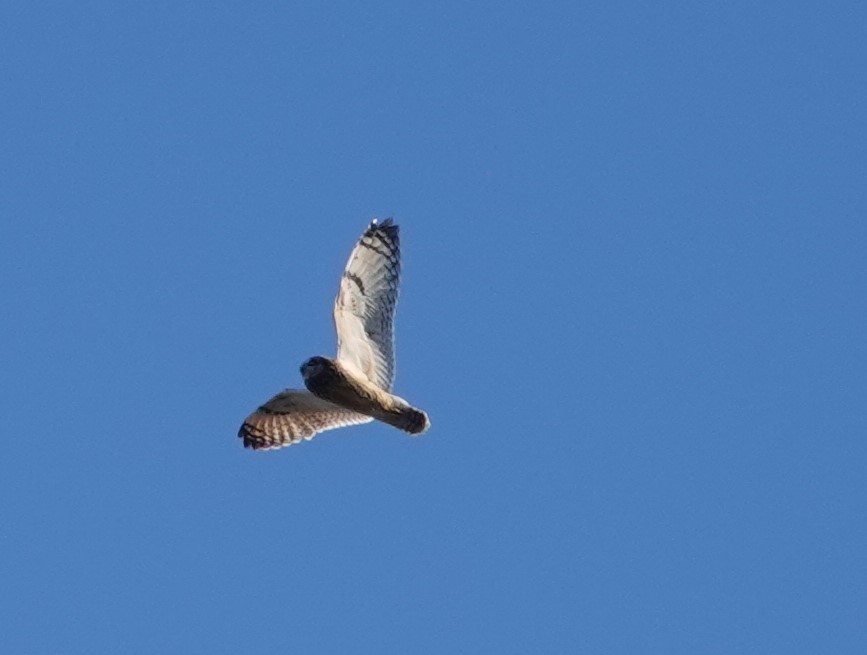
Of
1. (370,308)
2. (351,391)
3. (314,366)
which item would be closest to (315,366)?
(314,366)

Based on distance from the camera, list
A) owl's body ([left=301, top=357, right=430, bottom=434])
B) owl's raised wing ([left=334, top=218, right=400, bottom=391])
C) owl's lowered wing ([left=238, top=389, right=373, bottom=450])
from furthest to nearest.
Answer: owl's lowered wing ([left=238, top=389, right=373, bottom=450])
owl's raised wing ([left=334, top=218, right=400, bottom=391])
owl's body ([left=301, top=357, right=430, bottom=434])

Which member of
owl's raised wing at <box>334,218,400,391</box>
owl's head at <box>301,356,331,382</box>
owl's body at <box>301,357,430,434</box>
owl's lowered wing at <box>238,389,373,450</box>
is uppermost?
owl's raised wing at <box>334,218,400,391</box>

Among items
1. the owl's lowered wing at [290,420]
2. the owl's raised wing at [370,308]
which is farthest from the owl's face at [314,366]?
the owl's lowered wing at [290,420]

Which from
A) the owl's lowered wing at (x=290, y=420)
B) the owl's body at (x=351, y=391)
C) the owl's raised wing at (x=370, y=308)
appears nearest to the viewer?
the owl's body at (x=351, y=391)

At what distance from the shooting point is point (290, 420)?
1642cm

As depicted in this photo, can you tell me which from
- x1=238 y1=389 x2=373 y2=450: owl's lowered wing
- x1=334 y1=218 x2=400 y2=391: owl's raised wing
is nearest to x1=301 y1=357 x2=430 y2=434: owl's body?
x1=334 y1=218 x2=400 y2=391: owl's raised wing

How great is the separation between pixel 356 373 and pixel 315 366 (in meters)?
0.38

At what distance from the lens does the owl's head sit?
1480 centimetres

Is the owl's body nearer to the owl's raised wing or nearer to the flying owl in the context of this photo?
the flying owl

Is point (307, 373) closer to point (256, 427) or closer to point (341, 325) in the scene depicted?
point (341, 325)

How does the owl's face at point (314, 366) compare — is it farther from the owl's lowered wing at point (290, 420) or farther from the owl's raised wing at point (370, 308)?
the owl's lowered wing at point (290, 420)

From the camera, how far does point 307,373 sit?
1484cm

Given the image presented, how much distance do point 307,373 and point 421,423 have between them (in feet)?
3.40

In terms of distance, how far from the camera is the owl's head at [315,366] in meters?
14.8
